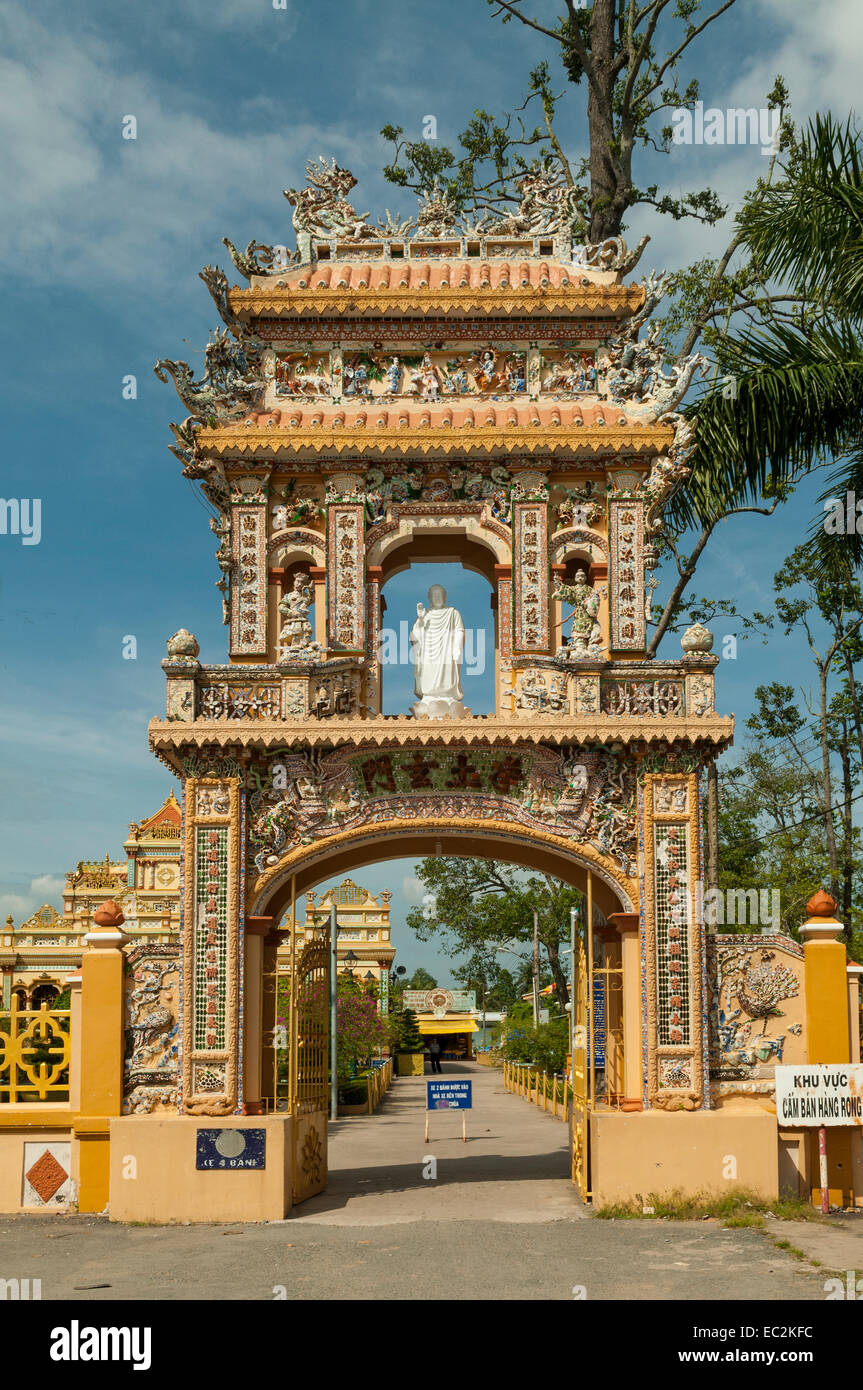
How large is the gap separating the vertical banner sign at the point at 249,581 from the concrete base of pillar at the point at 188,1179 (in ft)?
17.3

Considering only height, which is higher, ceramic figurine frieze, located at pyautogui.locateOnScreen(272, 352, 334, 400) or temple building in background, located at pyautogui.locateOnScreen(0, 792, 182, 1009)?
ceramic figurine frieze, located at pyautogui.locateOnScreen(272, 352, 334, 400)

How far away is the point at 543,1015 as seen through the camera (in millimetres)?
50594

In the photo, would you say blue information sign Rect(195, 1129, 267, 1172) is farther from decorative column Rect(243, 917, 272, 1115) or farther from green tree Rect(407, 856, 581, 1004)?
green tree Rect(407, 856, 581, 1004)

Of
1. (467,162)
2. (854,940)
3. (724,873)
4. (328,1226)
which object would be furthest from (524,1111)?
(467,162)

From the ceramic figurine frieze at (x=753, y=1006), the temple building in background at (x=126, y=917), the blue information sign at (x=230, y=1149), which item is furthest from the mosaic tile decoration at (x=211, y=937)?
the temple building in background at (x=126, y=917)

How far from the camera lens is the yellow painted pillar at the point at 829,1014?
1496 centimetres

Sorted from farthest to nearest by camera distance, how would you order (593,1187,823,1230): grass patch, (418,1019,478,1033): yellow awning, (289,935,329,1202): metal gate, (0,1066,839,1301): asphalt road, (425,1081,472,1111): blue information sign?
(418,1019,478,1033): yellow awning → (425,1081,472,1111): blue information sign → (289,935,329,1202): metal gate → (593,1187,823,1230): grass patch → (0,1066,839,1301): asphalt road

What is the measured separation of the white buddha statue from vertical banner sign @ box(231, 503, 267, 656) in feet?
5.90

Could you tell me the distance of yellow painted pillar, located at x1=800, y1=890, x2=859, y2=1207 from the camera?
589 inches

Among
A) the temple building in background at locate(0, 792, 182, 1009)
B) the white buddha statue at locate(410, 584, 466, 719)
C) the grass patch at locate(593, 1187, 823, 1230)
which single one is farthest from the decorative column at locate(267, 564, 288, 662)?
the temple building in background at locate(0, 792, 182, 1009)

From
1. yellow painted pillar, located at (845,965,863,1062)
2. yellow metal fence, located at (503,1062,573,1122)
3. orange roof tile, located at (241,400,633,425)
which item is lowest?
yellow metal fence, located at (503,1062,573,1122)

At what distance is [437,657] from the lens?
16.5 meters

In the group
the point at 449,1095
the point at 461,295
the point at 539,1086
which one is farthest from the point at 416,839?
the point at 539,1086

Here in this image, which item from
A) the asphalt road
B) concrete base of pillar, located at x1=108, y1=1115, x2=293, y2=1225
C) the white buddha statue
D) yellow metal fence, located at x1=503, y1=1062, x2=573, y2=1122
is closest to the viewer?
the asphalt road
